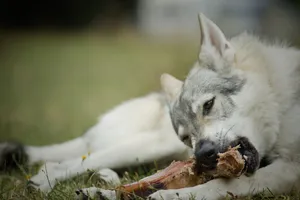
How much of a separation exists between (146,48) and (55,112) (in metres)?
3.75

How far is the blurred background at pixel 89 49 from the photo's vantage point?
614 cm

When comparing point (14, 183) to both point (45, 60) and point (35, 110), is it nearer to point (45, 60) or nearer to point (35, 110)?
point (35, 110)

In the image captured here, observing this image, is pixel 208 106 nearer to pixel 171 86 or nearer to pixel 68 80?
pixel 171 86

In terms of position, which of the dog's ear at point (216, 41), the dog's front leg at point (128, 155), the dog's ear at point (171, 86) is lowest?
the dog's front leg at point (128, 155)

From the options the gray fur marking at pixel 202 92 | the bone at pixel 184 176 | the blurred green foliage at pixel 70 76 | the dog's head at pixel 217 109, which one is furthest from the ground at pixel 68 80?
the gray fur marking at pixel 202 92

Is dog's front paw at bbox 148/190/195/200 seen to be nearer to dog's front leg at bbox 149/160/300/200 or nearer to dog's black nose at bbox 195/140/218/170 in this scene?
dog's front leg at bbox 149/160/300/200

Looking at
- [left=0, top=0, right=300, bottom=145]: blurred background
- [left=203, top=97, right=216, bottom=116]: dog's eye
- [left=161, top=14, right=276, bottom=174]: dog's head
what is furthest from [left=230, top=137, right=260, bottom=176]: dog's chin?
[left=0, top=0, right=300, bottom=145]: blurred background

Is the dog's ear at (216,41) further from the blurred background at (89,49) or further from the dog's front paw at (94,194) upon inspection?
the blurred background at (89,49)

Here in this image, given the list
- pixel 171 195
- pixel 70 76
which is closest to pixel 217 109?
pixel 171 195

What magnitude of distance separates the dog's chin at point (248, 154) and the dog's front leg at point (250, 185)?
0.04 m

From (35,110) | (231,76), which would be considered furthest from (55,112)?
(231,76)

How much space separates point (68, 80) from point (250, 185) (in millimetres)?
6562

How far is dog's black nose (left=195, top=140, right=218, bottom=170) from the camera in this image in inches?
124

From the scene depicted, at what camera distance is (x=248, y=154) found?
10.8ft
